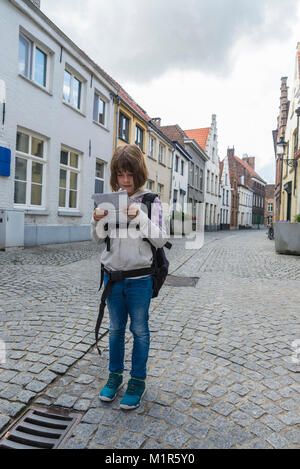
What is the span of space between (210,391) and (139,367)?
57 cm

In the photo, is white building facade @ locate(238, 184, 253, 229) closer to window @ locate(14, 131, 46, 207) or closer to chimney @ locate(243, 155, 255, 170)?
chimney @ locate(243, 155, 255, 170)

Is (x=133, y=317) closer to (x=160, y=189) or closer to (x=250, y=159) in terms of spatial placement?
(x=160, y=189)

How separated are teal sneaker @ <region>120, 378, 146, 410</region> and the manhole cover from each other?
372 centimetres

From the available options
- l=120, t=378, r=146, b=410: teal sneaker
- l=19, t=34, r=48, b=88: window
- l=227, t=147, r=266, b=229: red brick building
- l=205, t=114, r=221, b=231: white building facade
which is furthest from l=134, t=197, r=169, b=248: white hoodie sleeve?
l=227, t=147, r=266, b=229: red brick building

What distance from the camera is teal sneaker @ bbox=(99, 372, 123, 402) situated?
84.0 inches

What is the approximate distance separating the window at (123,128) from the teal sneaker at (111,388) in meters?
15.5

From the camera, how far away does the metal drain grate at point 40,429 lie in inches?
69.9

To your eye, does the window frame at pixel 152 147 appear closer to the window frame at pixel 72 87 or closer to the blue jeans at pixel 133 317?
the window frame at pixel 72 87

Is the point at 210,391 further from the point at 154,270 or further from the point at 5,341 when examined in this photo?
the point at 5,341

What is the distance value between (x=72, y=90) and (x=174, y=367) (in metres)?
12.2

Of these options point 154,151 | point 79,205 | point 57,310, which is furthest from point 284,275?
point 154,151

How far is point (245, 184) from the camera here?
175ft

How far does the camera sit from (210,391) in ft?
7.61

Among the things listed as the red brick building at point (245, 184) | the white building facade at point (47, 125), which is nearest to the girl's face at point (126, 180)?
the white building facade at point (47, 125)
